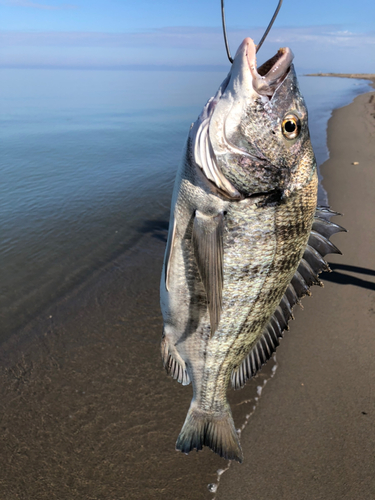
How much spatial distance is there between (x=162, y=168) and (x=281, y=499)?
1151cm

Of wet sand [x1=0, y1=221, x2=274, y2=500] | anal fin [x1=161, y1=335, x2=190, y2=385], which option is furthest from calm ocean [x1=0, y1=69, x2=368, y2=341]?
anal fin [x1=161, y1=335, x2=190, y2=385]

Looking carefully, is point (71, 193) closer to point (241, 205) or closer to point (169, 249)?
point (169, 249)

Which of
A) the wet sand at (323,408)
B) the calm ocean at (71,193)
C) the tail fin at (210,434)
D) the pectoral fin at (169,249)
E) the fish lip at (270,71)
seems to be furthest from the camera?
the calm ocean at (71,193)

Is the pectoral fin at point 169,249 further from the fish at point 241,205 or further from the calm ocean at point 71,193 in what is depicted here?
the calm ocean at point 71,193

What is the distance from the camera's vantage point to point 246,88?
2.04m

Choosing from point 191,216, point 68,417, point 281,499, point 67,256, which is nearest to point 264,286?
point 191,216

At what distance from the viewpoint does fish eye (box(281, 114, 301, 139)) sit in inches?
85.3

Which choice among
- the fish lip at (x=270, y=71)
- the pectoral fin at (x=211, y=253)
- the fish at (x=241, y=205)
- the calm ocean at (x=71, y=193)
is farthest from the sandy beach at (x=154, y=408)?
the fish lip at (x=270, y=71)

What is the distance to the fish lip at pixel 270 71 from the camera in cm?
203

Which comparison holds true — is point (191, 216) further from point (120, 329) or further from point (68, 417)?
point (120, 329)

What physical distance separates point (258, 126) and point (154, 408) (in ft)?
11.7

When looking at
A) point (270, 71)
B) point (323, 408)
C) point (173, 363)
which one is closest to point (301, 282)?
point (173, 363)

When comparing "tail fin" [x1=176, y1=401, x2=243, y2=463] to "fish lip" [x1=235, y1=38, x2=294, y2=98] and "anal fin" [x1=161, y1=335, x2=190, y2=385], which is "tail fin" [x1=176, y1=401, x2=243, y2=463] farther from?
"fish lip" [x1=235, y1=38, x2=294, y2=98]

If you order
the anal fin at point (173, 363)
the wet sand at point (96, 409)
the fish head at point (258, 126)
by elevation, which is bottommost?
the wet sand at point (96, 409)
